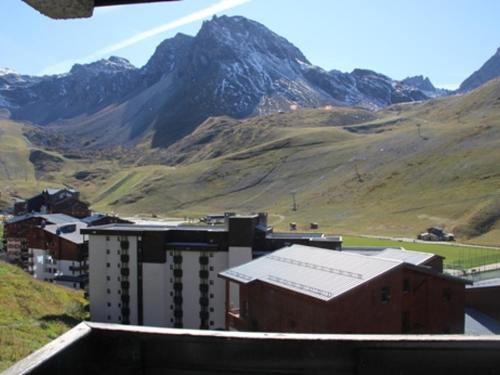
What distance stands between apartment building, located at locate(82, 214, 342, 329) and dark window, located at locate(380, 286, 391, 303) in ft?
60.3

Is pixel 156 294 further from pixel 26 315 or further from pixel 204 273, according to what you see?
pixel 26 315

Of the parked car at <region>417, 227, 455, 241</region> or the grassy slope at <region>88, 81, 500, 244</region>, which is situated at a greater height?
the grassy slope at <region>88, 81, 500, 244</region>

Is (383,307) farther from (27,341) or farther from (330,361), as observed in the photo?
(330,361)

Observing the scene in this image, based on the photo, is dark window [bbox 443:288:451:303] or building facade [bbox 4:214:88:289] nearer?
dark window [bbox 443:288:451:303]

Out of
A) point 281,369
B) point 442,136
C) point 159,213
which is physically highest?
point 442,136

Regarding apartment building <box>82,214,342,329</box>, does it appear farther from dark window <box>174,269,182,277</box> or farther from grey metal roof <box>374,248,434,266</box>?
grey metal roof <box>374,248,434,266</box>

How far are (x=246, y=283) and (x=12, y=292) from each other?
1623cm

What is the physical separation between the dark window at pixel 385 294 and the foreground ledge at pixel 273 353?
27219 millimetres

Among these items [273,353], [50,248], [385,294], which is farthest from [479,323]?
[50,248]

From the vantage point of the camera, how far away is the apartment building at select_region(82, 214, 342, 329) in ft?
164

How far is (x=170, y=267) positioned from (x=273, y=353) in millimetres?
50142

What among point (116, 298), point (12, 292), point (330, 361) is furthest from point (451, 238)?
point (330, 361)

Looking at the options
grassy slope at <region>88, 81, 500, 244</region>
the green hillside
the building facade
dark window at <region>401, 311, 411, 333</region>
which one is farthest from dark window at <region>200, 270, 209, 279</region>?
grassy slope at <region>88, 81, 500, 244</region>

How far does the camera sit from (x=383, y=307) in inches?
1166
